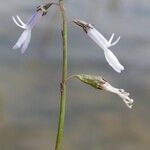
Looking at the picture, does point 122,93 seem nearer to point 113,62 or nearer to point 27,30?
point 113,62

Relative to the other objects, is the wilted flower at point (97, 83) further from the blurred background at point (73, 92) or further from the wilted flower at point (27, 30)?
the blurred background at point (73, 92)

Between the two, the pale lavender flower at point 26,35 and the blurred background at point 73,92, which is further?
the blurred background at point 73,92

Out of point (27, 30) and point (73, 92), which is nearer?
point (27, 30)

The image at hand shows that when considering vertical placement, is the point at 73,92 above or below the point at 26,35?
→ above

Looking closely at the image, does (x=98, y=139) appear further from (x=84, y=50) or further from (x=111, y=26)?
(x=111, y=26)

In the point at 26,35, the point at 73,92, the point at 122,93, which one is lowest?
the point at 122,93

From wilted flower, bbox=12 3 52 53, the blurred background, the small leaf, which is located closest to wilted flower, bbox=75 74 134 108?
the small leaf

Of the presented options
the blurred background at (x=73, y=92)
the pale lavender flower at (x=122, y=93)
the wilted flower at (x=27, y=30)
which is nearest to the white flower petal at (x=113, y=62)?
the pale lavender flower at (x=122, y=93)

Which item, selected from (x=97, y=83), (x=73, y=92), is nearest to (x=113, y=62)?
(x=97, y=83)
